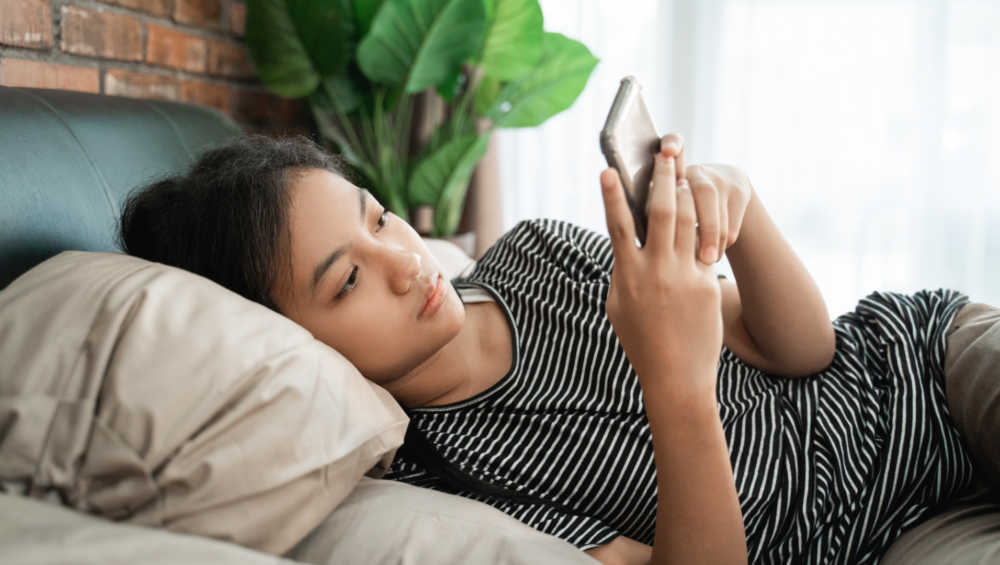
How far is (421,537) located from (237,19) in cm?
199

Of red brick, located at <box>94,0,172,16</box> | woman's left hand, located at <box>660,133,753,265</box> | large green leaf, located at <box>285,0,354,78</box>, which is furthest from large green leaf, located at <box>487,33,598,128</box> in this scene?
woman's left hand, located at <box>660,133,753,265</box>

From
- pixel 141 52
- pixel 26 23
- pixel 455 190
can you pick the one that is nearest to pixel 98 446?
pixel 26 23

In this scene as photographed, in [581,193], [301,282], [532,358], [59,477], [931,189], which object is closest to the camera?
[59,477]

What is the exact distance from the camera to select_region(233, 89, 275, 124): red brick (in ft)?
6.98

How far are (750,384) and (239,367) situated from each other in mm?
740

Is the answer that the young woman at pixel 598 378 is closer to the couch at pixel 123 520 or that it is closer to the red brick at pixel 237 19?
the couch at pixel 123 520

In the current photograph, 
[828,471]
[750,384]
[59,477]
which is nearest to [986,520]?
[828,471]

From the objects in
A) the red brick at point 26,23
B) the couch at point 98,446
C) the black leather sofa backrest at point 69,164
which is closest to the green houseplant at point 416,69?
the red brick at point 26,23

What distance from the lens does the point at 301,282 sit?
806 millimetres

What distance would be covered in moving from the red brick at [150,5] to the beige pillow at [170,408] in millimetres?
1224

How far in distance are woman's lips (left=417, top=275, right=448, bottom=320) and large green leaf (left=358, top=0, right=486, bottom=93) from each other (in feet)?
3.84

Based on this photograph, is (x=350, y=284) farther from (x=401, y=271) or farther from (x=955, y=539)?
(x=955, y=539)

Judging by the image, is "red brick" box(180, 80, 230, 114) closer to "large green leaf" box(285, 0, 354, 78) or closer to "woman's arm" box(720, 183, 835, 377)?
"large green leaf" box(285, 0, 354, 78)

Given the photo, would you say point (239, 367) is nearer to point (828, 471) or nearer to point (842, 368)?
point (828, 471)
